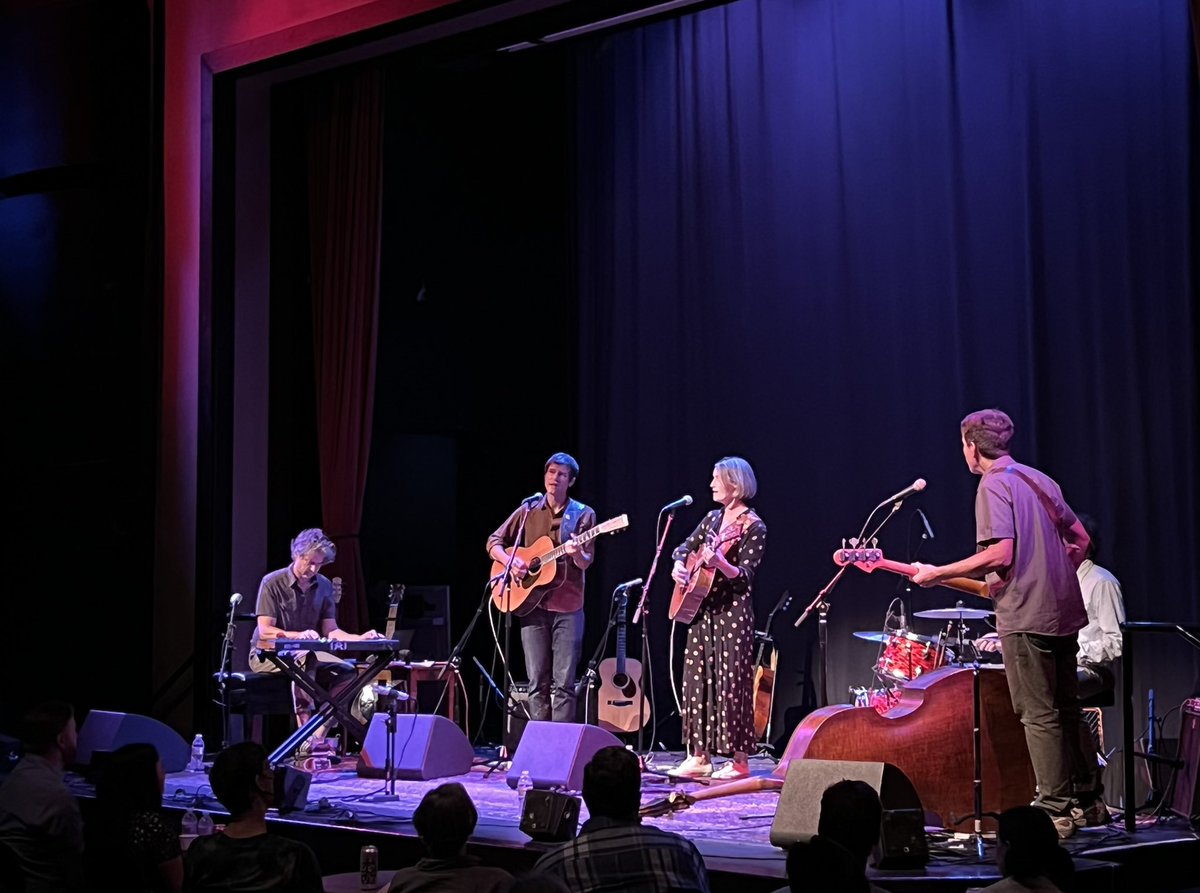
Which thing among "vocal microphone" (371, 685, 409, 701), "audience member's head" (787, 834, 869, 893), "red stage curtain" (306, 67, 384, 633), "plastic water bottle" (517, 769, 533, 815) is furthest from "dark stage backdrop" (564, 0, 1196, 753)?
"audience member's head" (787, 834, 869, 893)

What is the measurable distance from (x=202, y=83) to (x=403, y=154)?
5.71ft

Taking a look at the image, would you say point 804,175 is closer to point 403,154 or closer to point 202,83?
point 403,154

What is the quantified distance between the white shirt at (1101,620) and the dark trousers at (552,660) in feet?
8.82

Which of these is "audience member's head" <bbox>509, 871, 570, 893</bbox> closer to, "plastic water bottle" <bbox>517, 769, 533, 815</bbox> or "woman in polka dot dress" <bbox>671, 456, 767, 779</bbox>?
"plastic water bottle" <bbox>517, 769, 533, 815</bbox>

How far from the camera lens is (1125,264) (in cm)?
773

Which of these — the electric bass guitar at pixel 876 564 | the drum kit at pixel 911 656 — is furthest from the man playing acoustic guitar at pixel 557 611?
the electric bass guitar at pixel 876 564

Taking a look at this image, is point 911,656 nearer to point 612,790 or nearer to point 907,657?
point 907,657

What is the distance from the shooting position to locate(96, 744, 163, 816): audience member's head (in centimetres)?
383

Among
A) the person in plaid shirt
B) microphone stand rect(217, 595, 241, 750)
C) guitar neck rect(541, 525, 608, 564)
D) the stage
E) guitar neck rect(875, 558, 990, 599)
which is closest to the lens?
the person in plaid shirt

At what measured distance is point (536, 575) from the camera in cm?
787

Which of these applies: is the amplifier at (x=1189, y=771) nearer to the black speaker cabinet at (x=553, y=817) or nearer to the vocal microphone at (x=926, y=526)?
the vocal microphone at (x=926, y=526)

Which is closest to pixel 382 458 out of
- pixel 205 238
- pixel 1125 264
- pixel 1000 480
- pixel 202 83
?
pixel 205 238

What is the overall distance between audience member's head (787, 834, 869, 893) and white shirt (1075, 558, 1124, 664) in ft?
12.9

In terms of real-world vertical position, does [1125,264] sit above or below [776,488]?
Answer: above
